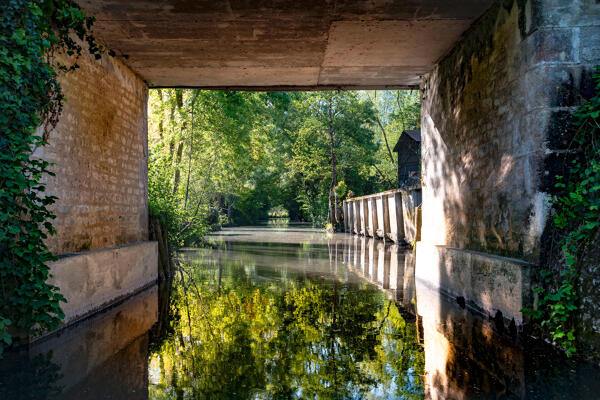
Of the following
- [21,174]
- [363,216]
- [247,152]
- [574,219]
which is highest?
[247,152]

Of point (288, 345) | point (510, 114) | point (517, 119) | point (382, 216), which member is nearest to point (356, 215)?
point (382, 216)

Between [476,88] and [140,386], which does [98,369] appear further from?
[476,88]

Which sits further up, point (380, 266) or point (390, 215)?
point (390, 215)

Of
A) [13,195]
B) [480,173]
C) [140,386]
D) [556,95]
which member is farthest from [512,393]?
[13,195]

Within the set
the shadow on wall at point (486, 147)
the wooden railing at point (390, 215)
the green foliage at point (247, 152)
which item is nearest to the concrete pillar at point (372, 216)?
the wooden railing at point (390, 215)

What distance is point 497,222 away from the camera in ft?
21.1

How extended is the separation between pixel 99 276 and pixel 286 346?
3.51m

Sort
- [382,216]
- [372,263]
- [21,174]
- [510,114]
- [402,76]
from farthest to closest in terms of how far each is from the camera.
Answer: [382,216], [372,263], [402,76], [510,114], [21,174]

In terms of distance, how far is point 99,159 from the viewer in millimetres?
7641

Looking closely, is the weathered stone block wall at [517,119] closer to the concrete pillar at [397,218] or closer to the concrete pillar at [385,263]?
the concrete pillar at [385,263]

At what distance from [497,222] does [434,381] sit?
10.6 feet

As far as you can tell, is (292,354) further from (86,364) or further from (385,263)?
(385,263)

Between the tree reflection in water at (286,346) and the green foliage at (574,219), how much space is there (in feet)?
4.68

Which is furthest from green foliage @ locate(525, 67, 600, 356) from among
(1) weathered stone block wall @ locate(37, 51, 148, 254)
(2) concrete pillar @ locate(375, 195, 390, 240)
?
(2) concrete pillar @ locate(375, 195, 390, 240)
